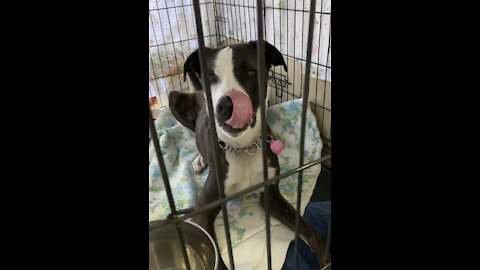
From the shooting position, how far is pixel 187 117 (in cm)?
171

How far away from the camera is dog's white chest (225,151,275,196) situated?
1.16 metres

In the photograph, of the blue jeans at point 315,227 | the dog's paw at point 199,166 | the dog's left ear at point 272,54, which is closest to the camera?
the blue jeans at point 315,227

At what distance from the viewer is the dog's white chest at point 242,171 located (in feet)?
3.80

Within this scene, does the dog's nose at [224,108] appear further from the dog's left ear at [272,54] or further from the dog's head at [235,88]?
the dog's left ear at [272,54]

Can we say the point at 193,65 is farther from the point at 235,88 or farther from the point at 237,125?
the point at 237,125

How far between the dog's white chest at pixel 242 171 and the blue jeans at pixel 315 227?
212 millimetres

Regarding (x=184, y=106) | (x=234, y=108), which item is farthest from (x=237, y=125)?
(x=184, y=106)

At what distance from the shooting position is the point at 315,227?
44.6 inches

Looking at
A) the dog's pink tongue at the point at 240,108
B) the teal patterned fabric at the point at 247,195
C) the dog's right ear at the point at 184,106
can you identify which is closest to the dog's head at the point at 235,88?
the dog's pink tongue at the point at 240,108

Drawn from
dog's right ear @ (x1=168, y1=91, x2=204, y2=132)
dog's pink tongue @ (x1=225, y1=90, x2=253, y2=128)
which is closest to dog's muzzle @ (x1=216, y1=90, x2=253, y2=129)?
dog's pink tongue @ (x1=225, y1=90, x2=253, y2=128)

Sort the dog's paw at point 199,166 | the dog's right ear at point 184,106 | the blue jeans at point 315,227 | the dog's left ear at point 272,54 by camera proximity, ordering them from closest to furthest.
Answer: the blue jeans at point 315,227
the dog's left ear at point 272,54
the dog's paw at point 199,166
the dog's right ear at point 184,106
